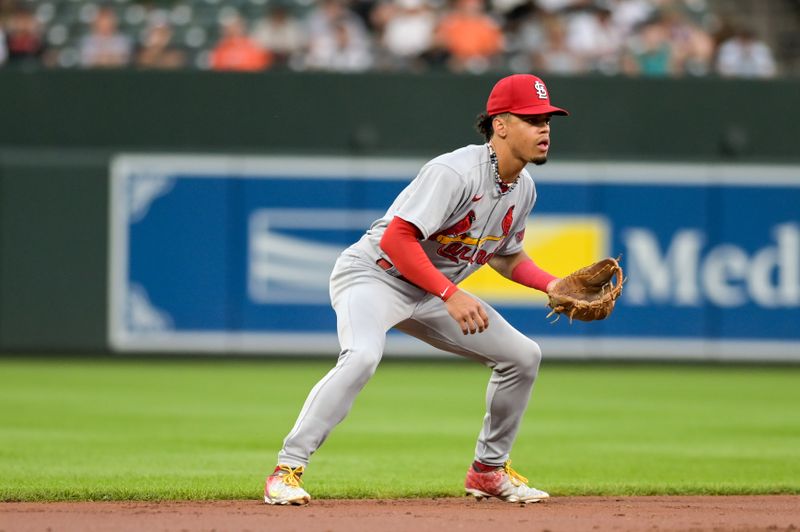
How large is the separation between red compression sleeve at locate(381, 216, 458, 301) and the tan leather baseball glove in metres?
0.70

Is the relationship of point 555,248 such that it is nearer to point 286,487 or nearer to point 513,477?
point 513,477

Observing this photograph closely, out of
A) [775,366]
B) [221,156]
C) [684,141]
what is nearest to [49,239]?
[221,156]

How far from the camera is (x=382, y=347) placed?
562 centimetres

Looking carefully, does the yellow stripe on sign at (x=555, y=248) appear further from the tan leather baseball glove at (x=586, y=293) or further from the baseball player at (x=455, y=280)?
the tan leather baseball glove at (x=586, y=293)

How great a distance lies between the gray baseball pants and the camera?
216 inches

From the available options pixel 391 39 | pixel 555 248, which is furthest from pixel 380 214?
pixel 391 39

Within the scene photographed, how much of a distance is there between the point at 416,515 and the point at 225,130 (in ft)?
30.7

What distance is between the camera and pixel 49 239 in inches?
551

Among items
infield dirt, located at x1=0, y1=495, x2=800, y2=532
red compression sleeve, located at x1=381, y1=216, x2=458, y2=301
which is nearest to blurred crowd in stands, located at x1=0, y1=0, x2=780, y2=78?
infield dirt, located at x1=0, y1=495, x2=800, y2=532

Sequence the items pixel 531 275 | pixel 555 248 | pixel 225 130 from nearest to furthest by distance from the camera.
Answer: pixel 531 275 → pixel 555 248 → pixel 225 130

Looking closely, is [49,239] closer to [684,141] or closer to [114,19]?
[114,19]

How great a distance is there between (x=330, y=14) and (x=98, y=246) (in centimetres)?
352

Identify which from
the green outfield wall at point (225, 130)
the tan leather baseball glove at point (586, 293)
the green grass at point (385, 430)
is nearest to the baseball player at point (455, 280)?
the tan leather baseball glove at point (586, 293)

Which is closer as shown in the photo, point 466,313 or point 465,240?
point 466,313
